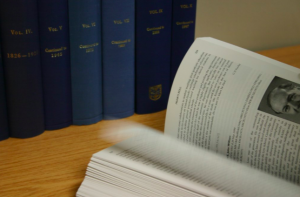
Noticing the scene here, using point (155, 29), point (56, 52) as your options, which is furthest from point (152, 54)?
point (56, 52)

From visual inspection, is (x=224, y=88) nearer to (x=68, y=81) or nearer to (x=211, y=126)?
(x=211, y=126)

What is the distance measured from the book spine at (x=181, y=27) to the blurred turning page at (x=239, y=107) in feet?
0.35

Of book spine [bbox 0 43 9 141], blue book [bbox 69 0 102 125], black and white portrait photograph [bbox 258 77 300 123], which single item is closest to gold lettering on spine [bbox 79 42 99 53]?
blue book [bbox 69 0 102 125]

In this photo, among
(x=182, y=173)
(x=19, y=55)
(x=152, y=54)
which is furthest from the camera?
(x=152, y=54)

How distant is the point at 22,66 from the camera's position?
2.05 feet

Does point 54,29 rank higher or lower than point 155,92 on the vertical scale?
higher

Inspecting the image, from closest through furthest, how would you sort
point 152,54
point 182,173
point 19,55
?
point 182,173 < point 19,55 < point 152,54

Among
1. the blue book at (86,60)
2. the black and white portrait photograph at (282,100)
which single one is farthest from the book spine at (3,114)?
the black and white portrait photograph at (282,100)

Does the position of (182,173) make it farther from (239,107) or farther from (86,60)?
(86,60)

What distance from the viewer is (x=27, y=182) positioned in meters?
0.56

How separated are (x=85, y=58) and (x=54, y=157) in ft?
0.54

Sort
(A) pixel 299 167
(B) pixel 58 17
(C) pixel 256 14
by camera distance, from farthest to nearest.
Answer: (C) pixel 256 14 → (B) pixel 58 17 → (A) pixel 299 167

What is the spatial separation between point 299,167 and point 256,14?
66 centimetres

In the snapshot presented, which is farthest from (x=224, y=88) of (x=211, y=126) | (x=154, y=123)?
(x=154, y=123)
